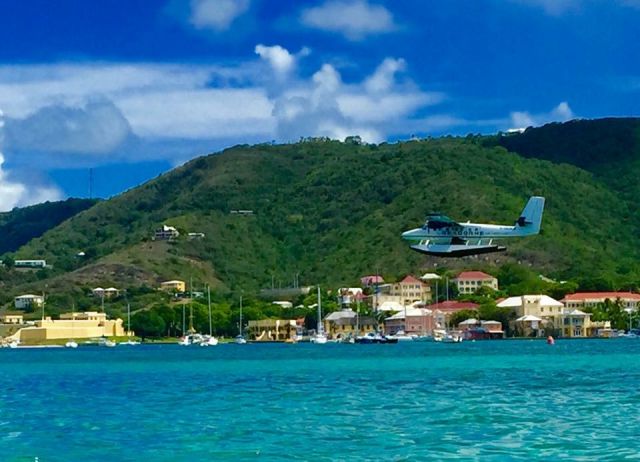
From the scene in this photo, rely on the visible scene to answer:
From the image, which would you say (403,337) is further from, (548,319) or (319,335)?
(548,319)

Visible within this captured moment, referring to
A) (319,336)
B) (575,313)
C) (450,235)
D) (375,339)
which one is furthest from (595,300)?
(450,235)

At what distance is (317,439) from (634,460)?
920 centimetres

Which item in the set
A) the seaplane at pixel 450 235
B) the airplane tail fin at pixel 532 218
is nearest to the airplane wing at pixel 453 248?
the seaplane at pixel 450 235

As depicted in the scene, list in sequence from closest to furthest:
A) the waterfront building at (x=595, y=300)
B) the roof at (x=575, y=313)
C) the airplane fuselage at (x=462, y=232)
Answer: the airplane fuselage at (x=462, y=232) → the roof at (x=575, y=313) → the waterfront building at (x=595, y=300)

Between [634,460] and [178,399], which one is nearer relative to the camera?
[634,460]

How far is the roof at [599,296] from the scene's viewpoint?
19075 centimetres

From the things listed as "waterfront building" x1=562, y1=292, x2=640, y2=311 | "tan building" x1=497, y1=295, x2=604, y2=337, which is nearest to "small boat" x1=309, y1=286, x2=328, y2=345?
"tan building" x1=497, y1=295, x2=604, y2=337

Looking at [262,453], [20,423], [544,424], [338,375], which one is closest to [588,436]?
[544,424]

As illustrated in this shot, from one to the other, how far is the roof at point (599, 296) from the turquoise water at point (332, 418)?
125713 mm

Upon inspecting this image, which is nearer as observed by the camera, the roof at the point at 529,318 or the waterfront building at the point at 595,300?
the roof at the point at 529,318

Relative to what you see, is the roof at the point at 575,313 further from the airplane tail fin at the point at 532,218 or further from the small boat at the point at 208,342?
the airplane tail fin at the point at 532,218

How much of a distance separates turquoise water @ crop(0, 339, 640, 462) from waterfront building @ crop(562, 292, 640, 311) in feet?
410

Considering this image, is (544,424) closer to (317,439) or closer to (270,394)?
(317,439)

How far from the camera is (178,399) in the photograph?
51.0 meters
